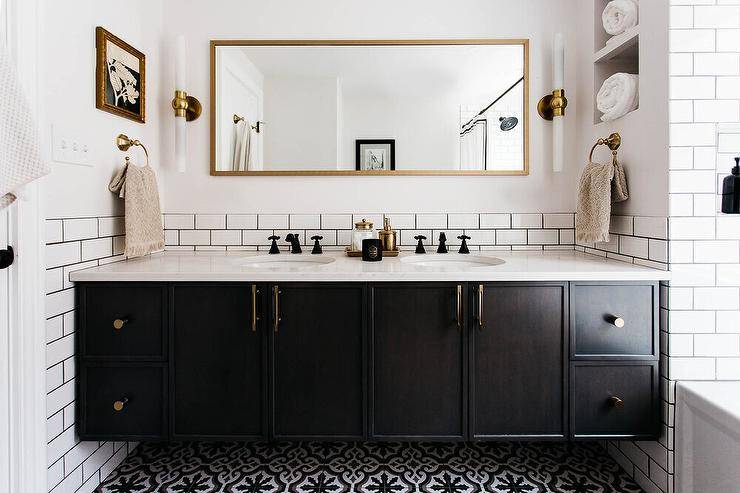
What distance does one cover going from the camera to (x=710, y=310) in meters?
1.63

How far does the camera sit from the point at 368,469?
1.89 m

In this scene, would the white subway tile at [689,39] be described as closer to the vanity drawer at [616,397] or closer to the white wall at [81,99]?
the vanity drawer at [616,397]

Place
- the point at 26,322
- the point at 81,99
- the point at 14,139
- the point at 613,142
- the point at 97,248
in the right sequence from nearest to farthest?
1. the point at 14,139
2. the point at 26,322
3. the point at 81,99
4. the point at 97,248
5. the point at 613,142

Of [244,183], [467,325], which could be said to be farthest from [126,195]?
[467,325]

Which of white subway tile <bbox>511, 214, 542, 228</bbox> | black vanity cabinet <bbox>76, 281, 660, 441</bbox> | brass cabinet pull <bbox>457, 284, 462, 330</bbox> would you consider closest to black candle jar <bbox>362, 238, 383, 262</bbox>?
black vanity cabinet <bbox>76, 281, 660, 441</bbox>

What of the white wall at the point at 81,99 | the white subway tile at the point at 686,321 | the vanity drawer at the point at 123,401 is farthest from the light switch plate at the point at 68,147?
the white subway tile at the point at 686,321

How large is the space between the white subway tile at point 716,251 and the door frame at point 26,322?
223 centimetres

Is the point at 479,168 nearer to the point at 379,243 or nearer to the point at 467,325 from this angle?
the point at 379,243

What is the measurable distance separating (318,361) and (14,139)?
1102 millimetres

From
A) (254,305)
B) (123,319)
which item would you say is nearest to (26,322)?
(123,319)

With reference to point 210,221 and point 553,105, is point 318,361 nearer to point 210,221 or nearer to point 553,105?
point 210,221

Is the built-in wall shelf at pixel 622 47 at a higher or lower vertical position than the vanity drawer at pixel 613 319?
higher

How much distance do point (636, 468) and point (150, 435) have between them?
1.87 meters

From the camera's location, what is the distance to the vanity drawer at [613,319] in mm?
1634
